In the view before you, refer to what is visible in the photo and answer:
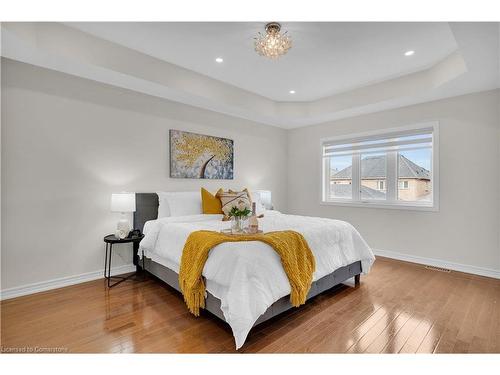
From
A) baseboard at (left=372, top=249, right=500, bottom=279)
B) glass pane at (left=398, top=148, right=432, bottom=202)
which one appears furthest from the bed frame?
glass pane at (left=398, top=148, right=432, bottom=202)

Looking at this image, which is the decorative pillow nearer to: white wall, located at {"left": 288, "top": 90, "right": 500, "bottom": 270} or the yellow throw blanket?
the yellow throw blanket

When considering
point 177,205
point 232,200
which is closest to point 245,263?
point 232,200

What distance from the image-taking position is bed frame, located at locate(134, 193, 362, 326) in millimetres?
2055

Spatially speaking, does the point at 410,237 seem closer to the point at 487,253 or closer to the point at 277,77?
the point at 487,253

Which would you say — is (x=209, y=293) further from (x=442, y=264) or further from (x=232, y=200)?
(x=442, y=264)

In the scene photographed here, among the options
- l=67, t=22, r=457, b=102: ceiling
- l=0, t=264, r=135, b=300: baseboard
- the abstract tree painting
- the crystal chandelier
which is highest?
l=67, t=22, r=457, b=102: ceiling

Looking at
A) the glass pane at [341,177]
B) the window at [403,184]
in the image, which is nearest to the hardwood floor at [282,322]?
the window at [403,184]

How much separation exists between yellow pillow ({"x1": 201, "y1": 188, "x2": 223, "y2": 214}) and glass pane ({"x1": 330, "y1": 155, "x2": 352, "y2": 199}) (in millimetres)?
2563

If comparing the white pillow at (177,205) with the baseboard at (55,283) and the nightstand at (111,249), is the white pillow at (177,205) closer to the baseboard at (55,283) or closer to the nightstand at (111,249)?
the nightstand at (111,249)

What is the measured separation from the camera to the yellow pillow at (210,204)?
11.1 ft

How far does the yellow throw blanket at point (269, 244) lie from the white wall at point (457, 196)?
2512mm

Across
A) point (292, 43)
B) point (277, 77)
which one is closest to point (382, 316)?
point (292, 43)

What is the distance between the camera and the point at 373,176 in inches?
175
